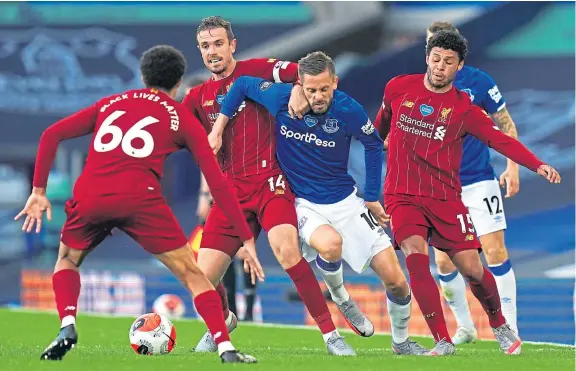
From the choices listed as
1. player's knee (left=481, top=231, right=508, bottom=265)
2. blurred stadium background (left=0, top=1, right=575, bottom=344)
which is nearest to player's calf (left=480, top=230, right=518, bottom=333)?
player's knee (left=481, top=231, right=508, bottom=265)

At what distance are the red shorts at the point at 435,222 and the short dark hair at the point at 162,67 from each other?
201 centimetres

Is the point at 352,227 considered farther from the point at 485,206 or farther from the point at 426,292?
the point at 485,206

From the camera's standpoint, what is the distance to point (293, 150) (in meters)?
8.80

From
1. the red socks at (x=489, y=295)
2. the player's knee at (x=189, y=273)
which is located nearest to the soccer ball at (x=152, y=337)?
the player's knee at (x=189, y=273)

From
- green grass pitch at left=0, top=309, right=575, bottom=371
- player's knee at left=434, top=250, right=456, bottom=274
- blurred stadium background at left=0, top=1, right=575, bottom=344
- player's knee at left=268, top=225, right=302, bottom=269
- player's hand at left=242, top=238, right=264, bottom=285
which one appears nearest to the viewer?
player's hand at left=242, top=238, right=264, bottom=285

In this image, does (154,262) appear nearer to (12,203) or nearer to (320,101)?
(12,203)

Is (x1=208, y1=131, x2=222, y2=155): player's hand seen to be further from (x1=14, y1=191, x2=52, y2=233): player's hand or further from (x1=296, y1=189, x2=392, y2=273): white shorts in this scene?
(x1=14, y1=191, x2=52, y2=233): player's hand

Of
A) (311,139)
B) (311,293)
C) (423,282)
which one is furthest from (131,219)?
(423,282)

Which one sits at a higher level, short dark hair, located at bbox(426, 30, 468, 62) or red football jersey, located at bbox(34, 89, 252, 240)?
short dark hair, located at bbox(426, 30, 468, 62)

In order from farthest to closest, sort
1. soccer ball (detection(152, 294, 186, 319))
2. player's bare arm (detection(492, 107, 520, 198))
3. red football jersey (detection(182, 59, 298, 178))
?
A: soccer ball (detection(152, 294, 186, 319)) → player's bare arm (detection(492, 107, 520, 198)) → red football jersey (detection(182, 59, 298, 178))

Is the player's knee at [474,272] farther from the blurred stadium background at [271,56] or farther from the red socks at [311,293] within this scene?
the blurred stadium background at [271,56]

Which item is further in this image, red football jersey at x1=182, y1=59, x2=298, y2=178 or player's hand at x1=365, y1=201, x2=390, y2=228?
red football jersey at x1=182, y1=59, x2=298, y2=178

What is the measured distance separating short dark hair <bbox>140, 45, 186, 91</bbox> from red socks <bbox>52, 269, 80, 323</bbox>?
1.23 metres

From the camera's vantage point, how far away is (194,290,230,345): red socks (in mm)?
7371
